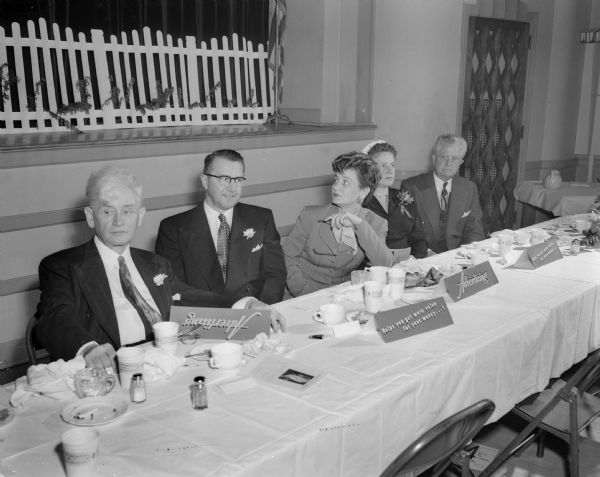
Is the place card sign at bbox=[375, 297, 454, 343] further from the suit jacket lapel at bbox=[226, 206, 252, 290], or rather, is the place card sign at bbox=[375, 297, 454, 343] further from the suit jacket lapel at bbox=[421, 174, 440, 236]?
the suit jacket lapel at bbox=[421, 174, 440, 236]

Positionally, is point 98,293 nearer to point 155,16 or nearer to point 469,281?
point 469,281

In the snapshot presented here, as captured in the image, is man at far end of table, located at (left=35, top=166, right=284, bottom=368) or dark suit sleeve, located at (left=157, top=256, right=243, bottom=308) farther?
dark suit sleeve, located at (left=157, top=256, right=243, bottom=308)

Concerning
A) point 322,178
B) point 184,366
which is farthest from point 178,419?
point 322,178

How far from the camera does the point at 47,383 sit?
6.40ft

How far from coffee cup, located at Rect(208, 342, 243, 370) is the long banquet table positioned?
28mm

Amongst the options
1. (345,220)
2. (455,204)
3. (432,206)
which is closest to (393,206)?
(432,206)

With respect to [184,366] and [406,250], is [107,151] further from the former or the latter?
[184,366]

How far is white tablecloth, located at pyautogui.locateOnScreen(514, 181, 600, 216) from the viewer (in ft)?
19.7

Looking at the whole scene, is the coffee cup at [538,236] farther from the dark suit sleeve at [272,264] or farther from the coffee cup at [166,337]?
the coffee cup at [166,337]

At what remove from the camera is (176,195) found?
4598mm

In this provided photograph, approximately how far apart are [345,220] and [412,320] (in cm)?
110

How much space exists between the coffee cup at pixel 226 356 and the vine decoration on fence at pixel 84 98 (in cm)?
323

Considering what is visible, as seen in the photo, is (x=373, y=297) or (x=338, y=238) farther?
(x=338, y=238)

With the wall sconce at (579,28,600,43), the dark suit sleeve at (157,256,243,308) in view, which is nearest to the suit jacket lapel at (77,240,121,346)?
the dark suit sleeve at (157,256,243,308)
